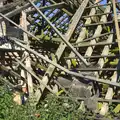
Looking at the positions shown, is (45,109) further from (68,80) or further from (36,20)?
(36,20)

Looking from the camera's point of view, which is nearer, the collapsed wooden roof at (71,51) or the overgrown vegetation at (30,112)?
the overgrown vegetation at (30,112)

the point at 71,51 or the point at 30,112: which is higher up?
the point at 30,112

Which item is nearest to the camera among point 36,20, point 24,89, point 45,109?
point 45,109

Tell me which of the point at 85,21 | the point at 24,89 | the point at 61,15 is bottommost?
the point at 24,89

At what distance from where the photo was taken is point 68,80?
310 inches

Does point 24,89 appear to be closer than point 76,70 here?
No

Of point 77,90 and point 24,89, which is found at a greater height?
point 77,90

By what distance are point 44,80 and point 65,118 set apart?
2455 mm

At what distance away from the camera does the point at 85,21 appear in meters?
9.80

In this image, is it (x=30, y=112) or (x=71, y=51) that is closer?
(x=30, y=112)

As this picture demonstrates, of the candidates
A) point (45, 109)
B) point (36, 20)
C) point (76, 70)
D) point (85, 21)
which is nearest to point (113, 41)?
point (76, 70)

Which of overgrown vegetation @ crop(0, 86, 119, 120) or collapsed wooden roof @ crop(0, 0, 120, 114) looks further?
collapsed wooden roof @ crop(0, 0, 120, 114)

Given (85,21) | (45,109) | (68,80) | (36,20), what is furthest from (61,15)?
(45,109)

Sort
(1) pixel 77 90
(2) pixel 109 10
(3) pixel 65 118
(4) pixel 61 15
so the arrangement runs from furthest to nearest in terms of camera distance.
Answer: (4) pixel 61 15
(2) pixel 109 10
(1) pixel 77 90
(3) pixel 65 118
